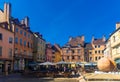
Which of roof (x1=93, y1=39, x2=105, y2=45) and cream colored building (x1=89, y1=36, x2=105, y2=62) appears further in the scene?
roof (x1=93, y1=39, x2=105, y2=45)

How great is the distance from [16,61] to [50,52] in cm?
4461

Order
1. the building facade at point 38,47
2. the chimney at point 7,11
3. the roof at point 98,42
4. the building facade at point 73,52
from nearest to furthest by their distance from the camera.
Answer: the chimney at point 7,11 → the building facade at point 38,47 → the building facade at point 73,52 → the roof at point 98,42

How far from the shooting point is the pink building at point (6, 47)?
5306cm

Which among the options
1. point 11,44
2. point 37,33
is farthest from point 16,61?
point 37,33

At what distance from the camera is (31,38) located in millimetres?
75125

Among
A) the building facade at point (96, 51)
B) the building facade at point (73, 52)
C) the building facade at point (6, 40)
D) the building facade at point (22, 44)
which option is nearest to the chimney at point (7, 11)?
the building facade at point (6, 40)

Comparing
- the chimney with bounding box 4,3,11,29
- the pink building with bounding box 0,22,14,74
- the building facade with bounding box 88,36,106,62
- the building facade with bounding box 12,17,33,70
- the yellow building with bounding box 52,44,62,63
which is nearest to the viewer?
the pink building with bounding box 0,22,14,74

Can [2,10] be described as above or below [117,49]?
above

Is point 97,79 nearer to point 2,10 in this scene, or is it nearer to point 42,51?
point 2,10

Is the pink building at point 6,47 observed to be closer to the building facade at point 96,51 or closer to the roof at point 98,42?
the building facade at point 96,51

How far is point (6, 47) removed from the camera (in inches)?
2180

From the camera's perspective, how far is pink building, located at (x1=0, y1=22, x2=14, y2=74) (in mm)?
53062

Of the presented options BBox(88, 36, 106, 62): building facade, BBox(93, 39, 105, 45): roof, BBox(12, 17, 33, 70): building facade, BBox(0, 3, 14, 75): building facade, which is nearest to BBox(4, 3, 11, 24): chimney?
BBox(0, 3, 14, 75): building facade

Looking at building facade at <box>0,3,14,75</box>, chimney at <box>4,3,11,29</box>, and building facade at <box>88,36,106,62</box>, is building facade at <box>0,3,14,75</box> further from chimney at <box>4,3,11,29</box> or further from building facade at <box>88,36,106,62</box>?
building facade at <box>88,36,106,62</box>
